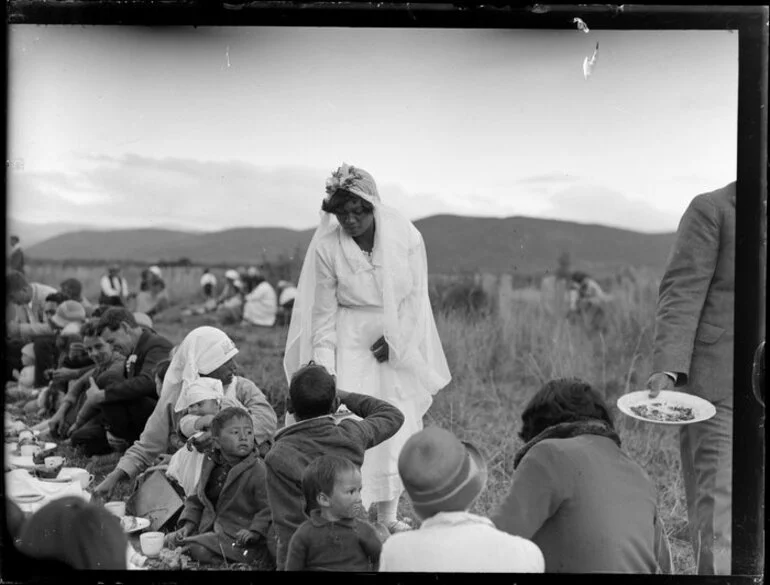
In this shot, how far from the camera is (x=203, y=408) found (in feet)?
15.0

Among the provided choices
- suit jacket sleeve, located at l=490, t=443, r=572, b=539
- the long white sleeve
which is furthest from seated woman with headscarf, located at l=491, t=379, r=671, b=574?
the long white sleeve

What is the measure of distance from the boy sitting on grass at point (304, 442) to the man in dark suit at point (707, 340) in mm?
1330

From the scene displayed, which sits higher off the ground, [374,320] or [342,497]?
[374,320]

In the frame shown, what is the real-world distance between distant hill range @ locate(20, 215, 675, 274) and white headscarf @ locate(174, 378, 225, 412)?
55cm

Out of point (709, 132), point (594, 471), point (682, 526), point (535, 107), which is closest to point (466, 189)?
point (535, 107)

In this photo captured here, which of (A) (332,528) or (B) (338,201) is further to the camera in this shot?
(B) (338,201)

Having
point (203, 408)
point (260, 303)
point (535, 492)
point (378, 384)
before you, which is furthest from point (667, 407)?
point (203, 408)

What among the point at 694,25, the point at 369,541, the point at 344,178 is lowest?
the point at 369,541

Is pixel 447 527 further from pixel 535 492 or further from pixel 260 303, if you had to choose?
pixel 260 303

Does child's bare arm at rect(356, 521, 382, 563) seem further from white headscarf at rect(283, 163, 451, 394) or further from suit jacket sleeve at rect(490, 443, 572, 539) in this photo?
white headscarf at rect(283, 163, 451, 394)

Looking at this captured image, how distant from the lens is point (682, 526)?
4555 mm

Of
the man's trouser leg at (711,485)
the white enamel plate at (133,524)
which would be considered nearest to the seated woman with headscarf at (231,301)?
the white enamel plate at (133,524)

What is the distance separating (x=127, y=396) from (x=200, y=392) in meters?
0.39

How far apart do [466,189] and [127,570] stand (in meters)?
2.19
